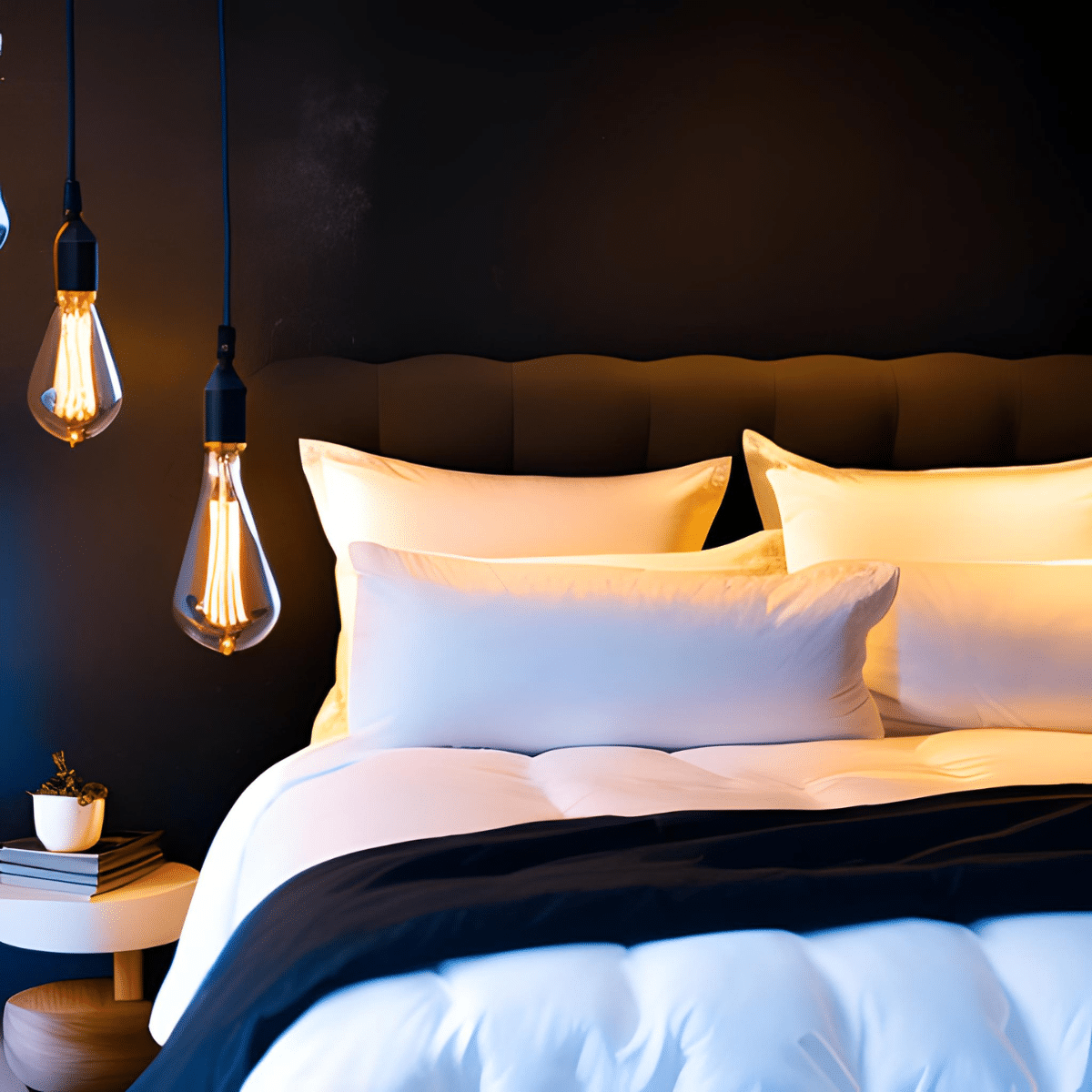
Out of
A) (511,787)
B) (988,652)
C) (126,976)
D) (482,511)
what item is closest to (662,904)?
(511,787)

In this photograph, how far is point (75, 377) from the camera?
1.44 metres

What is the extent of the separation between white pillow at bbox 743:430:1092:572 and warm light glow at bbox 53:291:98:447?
155 cm

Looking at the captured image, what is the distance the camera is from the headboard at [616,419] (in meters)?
2.65

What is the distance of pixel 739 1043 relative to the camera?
3.31 feet

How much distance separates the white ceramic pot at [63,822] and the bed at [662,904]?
455 mm

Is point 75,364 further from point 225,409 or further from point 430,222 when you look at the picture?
point 430,222

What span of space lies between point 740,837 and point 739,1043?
1.09ft

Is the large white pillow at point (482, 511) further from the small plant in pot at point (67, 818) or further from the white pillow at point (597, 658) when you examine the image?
the small plant in pot at point (67, 818)

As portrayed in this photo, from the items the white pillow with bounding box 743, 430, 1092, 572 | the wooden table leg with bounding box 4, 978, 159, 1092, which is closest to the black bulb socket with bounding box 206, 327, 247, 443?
the wooden table leg with bounding box 4, 978, 159, 1092

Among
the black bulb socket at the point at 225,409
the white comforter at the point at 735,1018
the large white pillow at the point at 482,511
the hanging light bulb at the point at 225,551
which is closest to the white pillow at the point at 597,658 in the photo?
the large white pillow at the point at 482,511

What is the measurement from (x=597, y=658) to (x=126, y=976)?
115cm

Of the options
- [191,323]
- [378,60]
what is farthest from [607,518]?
[378,60]

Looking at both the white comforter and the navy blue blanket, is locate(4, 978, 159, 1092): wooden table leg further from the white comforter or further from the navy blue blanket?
the white comforter

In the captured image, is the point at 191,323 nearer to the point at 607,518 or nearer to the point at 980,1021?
the point at 607,518
